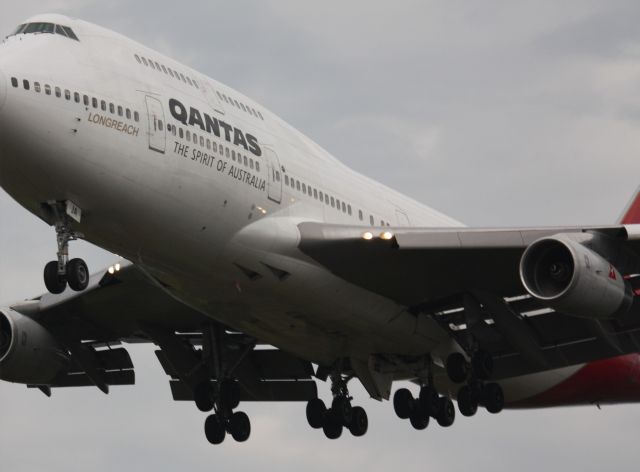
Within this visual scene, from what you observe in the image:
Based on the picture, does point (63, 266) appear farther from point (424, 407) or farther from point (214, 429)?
point (424, 407)

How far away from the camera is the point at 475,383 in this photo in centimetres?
3241

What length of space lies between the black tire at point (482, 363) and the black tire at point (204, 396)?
22.1ft

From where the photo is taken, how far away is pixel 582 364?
116 feet

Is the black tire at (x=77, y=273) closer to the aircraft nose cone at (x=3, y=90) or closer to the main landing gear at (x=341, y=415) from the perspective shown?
the aircraft nose cone at (x=3, y=90)

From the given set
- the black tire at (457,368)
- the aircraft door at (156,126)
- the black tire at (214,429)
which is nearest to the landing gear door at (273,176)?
the aircraft door at (156,126)

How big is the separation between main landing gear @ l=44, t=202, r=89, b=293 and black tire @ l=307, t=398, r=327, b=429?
1034cm

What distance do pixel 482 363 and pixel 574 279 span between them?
5.05 meters

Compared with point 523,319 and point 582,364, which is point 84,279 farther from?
point 582,364

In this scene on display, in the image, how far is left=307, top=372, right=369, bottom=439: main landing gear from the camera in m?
34.0

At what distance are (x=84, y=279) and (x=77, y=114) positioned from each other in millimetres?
3024

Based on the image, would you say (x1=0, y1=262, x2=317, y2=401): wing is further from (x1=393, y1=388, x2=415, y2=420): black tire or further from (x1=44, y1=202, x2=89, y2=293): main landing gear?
(x1=44, y1=202, x2=89, y2=293): main landing gear

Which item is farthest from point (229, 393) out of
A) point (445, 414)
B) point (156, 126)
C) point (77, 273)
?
point (156, 126)

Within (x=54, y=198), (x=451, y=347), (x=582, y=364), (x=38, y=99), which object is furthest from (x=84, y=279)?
(x=582, y=364)

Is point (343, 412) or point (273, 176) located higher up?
point (273, 176)
